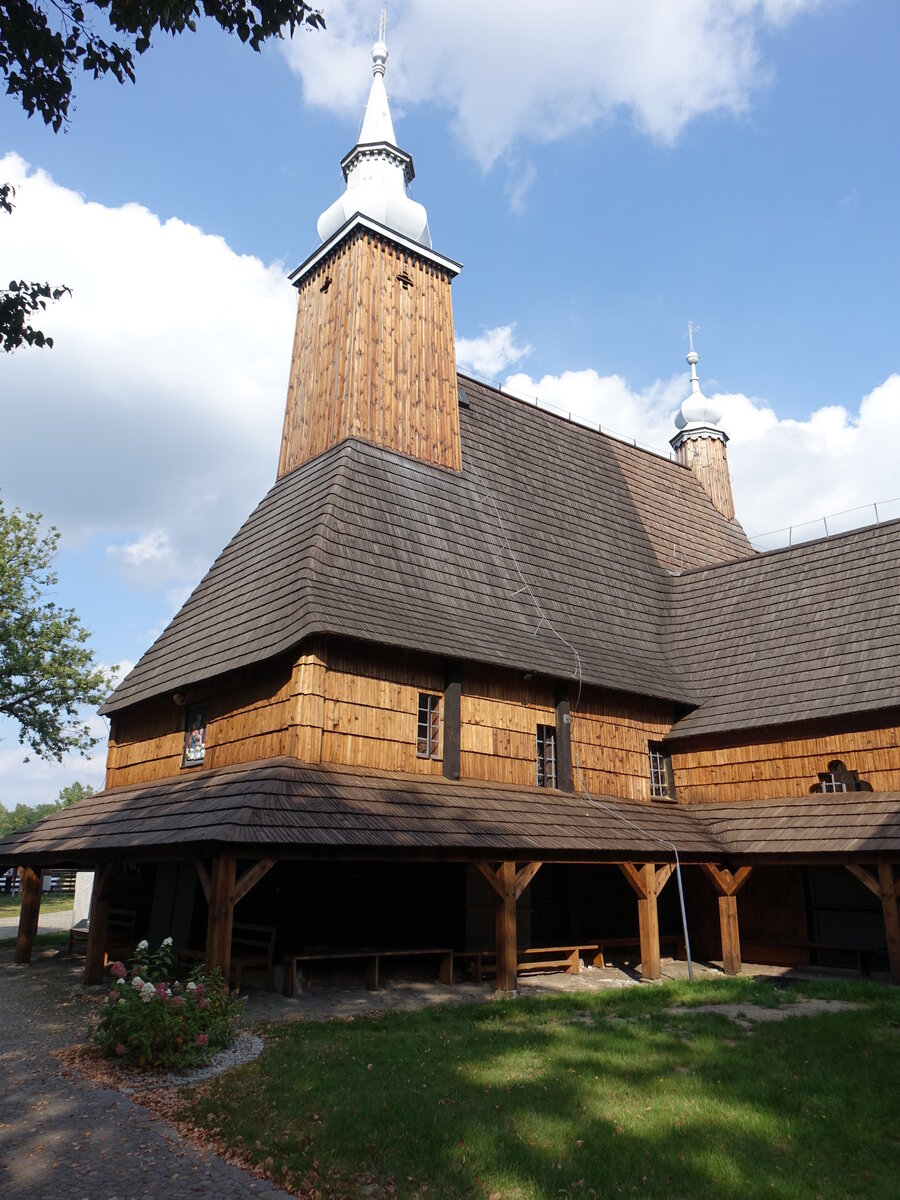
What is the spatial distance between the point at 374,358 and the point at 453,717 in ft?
24.4

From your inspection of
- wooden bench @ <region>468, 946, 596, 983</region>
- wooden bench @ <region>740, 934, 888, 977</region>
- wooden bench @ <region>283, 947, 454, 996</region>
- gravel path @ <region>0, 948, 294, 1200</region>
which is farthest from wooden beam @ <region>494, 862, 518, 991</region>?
wooden bench @ <region>740, 934, 888, 977</region>

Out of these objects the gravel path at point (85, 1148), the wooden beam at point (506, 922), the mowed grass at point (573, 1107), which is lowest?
the gravel path at point (85, 1148)

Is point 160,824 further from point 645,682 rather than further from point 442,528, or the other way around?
point 645,682

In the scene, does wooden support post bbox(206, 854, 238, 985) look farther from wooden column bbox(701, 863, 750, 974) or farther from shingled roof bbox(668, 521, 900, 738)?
shingled roof bbox(668, 521, 900, 738)

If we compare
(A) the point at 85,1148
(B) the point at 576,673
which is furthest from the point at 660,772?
(A) the point at 85,1148

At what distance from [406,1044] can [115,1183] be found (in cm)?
Answer: 331

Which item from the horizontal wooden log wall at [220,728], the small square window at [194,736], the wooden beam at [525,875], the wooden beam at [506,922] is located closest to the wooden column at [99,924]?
the horizontal wooden log wall at [220,728]

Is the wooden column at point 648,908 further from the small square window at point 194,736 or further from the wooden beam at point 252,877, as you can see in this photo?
the small square window at point 194,736

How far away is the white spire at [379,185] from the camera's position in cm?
1847

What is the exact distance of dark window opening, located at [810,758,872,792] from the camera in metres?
14.7

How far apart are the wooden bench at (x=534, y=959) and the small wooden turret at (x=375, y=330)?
8924 millimetres

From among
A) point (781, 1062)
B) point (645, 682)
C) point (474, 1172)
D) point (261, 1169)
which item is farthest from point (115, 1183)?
point (645, 682)

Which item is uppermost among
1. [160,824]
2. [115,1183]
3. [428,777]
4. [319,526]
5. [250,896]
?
[319,526]

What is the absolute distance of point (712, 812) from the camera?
52.7 ft
